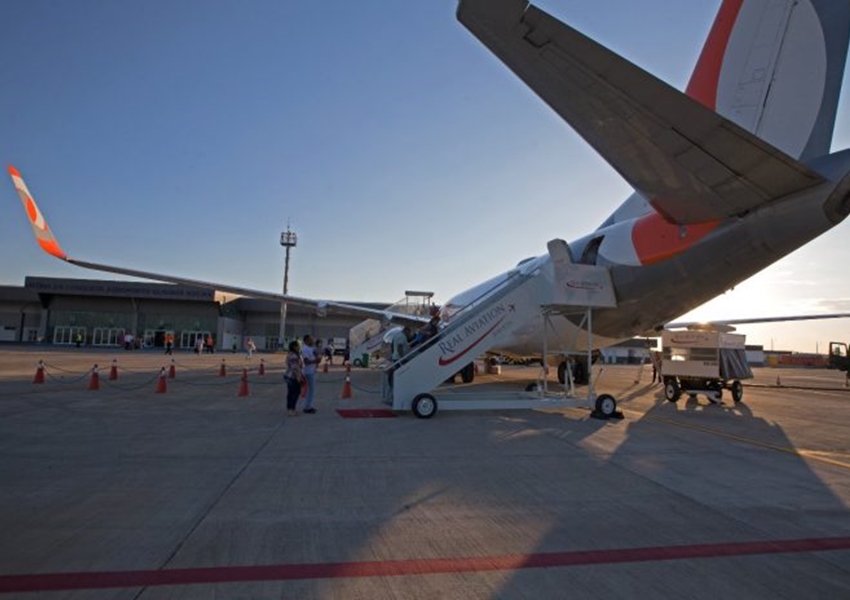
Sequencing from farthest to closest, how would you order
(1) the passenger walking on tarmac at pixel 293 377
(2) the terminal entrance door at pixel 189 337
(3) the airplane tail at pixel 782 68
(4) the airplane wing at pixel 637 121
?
(2) the terminal entrance door at pixel 189 337, (1) the passenger walking on tarmac at pixel 293 377, (3) the airplane tail at pixel 782 68, (4) the airplane wing at pixel 637 121

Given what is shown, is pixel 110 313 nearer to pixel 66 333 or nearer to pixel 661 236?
pixel 66 333

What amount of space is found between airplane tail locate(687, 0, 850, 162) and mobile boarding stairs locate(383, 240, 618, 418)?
4158 millimetres

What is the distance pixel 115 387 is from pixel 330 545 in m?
14.5

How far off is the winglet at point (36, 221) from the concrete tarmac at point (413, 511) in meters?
4.84

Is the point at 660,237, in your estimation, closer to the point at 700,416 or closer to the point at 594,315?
the point at 594,315

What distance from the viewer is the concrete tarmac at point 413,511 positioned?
3.36 m

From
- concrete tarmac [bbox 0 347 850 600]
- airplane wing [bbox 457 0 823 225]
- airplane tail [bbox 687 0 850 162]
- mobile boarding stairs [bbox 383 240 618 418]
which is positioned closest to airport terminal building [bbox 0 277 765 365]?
mobile boarding stairs [bbox 383 240 618 418]

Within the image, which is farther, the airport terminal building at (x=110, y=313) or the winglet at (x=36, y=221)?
the airport terminal building at (x=110, y=313)

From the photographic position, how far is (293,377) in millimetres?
11203

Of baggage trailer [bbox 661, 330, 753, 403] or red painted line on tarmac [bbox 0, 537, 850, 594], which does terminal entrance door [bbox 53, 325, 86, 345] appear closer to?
baggage trailer [bbox 661, 330, 753, 403]

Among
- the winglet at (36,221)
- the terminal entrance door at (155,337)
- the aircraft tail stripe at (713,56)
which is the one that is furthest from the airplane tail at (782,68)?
the terminal entrance door at (155,337)

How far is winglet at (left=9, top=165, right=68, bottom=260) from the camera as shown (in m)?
11.3

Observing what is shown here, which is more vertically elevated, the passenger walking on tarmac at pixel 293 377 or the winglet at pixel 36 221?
the winglet at pixel 36 221

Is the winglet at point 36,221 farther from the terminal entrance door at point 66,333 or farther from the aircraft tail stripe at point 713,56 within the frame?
the terminal entrance door at point 66,333
